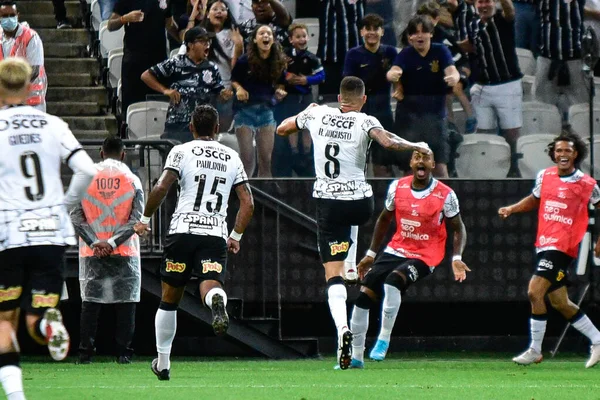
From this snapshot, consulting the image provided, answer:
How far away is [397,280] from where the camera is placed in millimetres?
13492

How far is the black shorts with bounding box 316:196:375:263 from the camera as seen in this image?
12.1 m

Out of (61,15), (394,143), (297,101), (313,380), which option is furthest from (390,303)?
(61,15)

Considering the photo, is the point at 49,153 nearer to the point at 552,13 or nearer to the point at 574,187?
the point at 574,187

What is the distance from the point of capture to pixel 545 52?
1638 cm

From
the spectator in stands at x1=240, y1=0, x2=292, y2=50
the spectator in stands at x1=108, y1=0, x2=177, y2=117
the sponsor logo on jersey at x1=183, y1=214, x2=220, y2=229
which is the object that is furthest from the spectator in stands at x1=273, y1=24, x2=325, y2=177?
the sponsor logo on jersey at x1=183, y1=214, x2=220, y2=229

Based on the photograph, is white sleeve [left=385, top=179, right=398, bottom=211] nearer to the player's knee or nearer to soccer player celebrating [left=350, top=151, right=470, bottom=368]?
soccer player celebrating [left=350, top=151, right=470, bottom=368]

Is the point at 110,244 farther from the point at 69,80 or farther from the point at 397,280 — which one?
the point at 69,80

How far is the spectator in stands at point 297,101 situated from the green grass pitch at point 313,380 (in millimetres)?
2209

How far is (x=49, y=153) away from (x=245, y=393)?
2600mm

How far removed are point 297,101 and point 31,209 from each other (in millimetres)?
7204

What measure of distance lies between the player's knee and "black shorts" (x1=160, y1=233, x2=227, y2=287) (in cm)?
328

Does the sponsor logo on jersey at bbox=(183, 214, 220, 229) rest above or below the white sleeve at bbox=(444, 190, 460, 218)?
above

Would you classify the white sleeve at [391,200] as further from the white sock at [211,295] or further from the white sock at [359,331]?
the white sock at [211,295]

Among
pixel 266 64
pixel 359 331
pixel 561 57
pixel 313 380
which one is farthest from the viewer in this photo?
pixel 561 57
